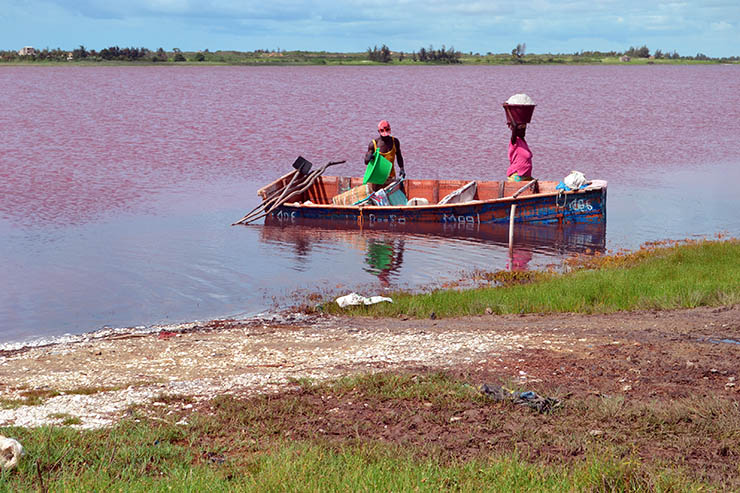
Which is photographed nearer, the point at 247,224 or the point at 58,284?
the point at 58,284

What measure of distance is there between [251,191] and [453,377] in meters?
23.2

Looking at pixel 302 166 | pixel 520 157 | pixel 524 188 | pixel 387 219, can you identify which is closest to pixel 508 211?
pixel 524 188

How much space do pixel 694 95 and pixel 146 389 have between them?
290 ft

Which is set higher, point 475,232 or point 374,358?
point 374,358

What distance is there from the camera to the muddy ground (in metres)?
7.26

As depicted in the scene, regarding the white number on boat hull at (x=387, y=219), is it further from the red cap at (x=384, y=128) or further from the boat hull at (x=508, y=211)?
the red cap at (x=384, y=128)

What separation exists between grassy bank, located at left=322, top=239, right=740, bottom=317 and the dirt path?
0.48 meters

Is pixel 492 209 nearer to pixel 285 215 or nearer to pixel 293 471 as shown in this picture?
pixel 285 215

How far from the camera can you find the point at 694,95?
8850cm

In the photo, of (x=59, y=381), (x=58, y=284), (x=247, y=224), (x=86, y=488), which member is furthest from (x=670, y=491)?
(x=247, y=224)

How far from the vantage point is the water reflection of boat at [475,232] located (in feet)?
71.8

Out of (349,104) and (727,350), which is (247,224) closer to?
(727,350)

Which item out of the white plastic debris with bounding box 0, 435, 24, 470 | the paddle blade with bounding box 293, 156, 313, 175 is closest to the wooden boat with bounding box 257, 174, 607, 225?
the paddle blade with bounding box 293, 156, 313, 175

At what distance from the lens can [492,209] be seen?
23375 millimetres
